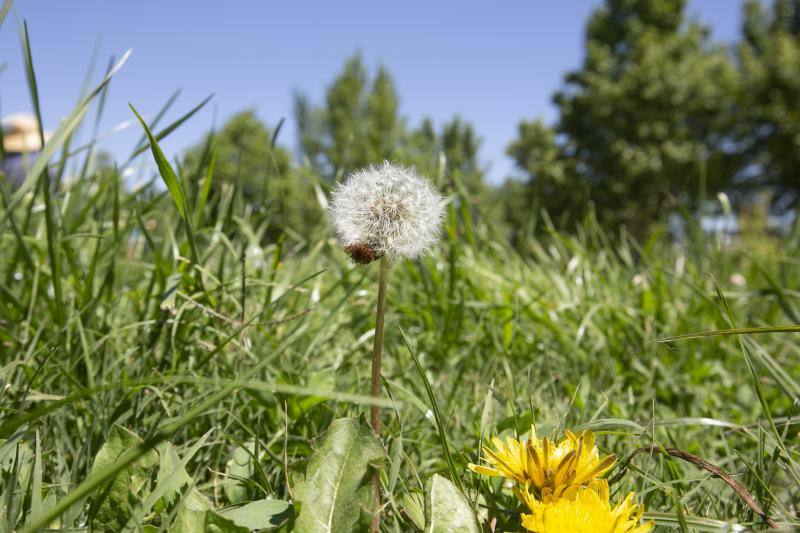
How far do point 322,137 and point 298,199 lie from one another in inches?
172

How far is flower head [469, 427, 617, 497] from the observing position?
636mm

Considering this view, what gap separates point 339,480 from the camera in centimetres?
68

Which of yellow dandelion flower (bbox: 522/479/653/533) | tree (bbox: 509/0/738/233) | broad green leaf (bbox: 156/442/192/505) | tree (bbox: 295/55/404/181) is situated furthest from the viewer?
tree (bbox: 295/55/404/181)

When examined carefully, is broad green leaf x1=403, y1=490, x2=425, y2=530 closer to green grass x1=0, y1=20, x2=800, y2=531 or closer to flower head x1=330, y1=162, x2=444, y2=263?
green grass x1=0, y1=20, x2=800, y2=531

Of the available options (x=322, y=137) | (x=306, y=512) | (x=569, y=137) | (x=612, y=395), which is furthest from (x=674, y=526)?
(x=322, y=137)

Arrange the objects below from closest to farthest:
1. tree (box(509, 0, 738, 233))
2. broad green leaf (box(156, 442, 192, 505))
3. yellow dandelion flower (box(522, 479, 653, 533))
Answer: yellow dandelion flower (box(522, 479, 653, 533))
broad green leaf (box(156, 442, 192, 505))
tree (box(509, 0, 738, 233))

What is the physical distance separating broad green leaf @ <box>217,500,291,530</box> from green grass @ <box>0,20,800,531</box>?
0.19ft

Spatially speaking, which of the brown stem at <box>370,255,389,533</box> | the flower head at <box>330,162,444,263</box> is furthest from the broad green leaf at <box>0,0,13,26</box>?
the brown stem at <box>370,255,389,533</box>

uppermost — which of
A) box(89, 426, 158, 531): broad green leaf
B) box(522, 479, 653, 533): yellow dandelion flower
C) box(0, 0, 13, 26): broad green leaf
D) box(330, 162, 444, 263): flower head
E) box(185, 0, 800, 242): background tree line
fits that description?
box(185, 0, 800, 242): background tree line

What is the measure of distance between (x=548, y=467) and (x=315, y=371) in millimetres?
735

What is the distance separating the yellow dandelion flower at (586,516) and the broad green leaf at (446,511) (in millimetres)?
74

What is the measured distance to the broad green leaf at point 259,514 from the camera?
62 centimetres

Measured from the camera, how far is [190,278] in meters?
1.24

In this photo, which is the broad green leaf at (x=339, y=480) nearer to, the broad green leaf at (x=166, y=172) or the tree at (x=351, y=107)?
the broad green leaf at (x=166, y=172)
